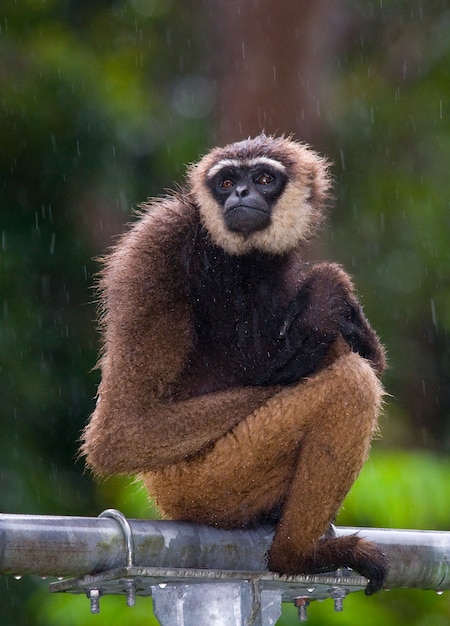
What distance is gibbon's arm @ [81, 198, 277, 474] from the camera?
19.2 ft

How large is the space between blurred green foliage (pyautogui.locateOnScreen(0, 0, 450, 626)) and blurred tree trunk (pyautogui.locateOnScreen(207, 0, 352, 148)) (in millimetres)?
514

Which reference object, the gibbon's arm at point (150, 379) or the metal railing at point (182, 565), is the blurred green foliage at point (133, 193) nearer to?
the gibbon's arm at point (150, 379)

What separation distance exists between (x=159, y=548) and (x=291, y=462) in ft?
5.24

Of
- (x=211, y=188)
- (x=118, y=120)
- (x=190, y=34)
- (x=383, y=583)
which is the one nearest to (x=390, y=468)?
(x=211, y=188)

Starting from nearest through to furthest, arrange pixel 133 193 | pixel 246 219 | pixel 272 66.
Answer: pixel 246 219, pixel 272 66, pixel 133 193

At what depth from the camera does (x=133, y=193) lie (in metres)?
Answer: 13.5

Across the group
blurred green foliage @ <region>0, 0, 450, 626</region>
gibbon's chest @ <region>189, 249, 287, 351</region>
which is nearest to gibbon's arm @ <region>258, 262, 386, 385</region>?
gibbon's chest @ <region>189, 249, 287, 351</region>

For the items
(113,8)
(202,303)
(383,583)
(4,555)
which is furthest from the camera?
(113,8)

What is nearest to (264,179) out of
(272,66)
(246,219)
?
(246,219)

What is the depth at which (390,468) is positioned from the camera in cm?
850

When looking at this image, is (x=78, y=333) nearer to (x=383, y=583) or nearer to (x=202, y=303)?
(x=202, y=303)

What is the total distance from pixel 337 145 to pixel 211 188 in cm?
874

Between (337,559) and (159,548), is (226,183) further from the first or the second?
(159,548)

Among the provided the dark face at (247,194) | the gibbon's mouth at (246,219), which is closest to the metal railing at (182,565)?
the gibbon's mouth at (246,219)
